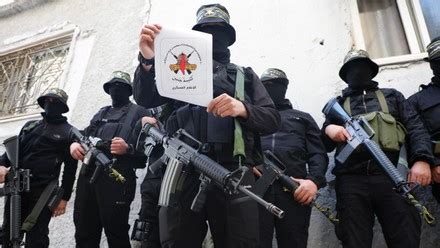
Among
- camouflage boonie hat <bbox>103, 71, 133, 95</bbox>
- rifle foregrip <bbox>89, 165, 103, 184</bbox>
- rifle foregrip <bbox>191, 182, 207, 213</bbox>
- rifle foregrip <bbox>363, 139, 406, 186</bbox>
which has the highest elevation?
camouflage boonie hat <bbox>103, 71, 133, 95</bbox>

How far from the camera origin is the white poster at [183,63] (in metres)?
1.56

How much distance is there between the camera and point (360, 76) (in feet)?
8.42

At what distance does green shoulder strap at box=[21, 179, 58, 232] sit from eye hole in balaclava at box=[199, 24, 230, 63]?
203cm

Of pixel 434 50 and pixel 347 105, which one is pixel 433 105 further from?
pixel 347 105

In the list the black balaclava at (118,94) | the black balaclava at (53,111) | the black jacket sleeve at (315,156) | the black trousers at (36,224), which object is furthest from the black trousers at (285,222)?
the black balaclava at (53,111)

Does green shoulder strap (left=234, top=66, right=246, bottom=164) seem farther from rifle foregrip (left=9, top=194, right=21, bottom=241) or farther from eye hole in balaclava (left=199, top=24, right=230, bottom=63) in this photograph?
rifle foregrip (left=9, top=194, right=21, bottom=241)

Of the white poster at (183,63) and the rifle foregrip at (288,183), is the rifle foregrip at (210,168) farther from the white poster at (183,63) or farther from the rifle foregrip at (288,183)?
the rifle foregrip at (288,183)

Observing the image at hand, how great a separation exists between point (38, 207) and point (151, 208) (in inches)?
40.1

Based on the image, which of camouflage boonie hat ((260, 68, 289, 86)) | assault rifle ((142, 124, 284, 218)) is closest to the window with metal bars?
camouflage boonie hat ((260, 68, 289, 86))

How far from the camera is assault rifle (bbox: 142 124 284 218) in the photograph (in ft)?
4.96

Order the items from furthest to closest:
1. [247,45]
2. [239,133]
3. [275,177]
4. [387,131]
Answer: [247,45] → [387,131] → [275,177] → [239,133]

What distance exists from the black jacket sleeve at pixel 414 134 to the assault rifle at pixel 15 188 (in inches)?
116

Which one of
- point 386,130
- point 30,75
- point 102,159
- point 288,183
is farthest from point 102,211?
point 30,75

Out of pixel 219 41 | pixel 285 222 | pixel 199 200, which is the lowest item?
pixel 285 222
